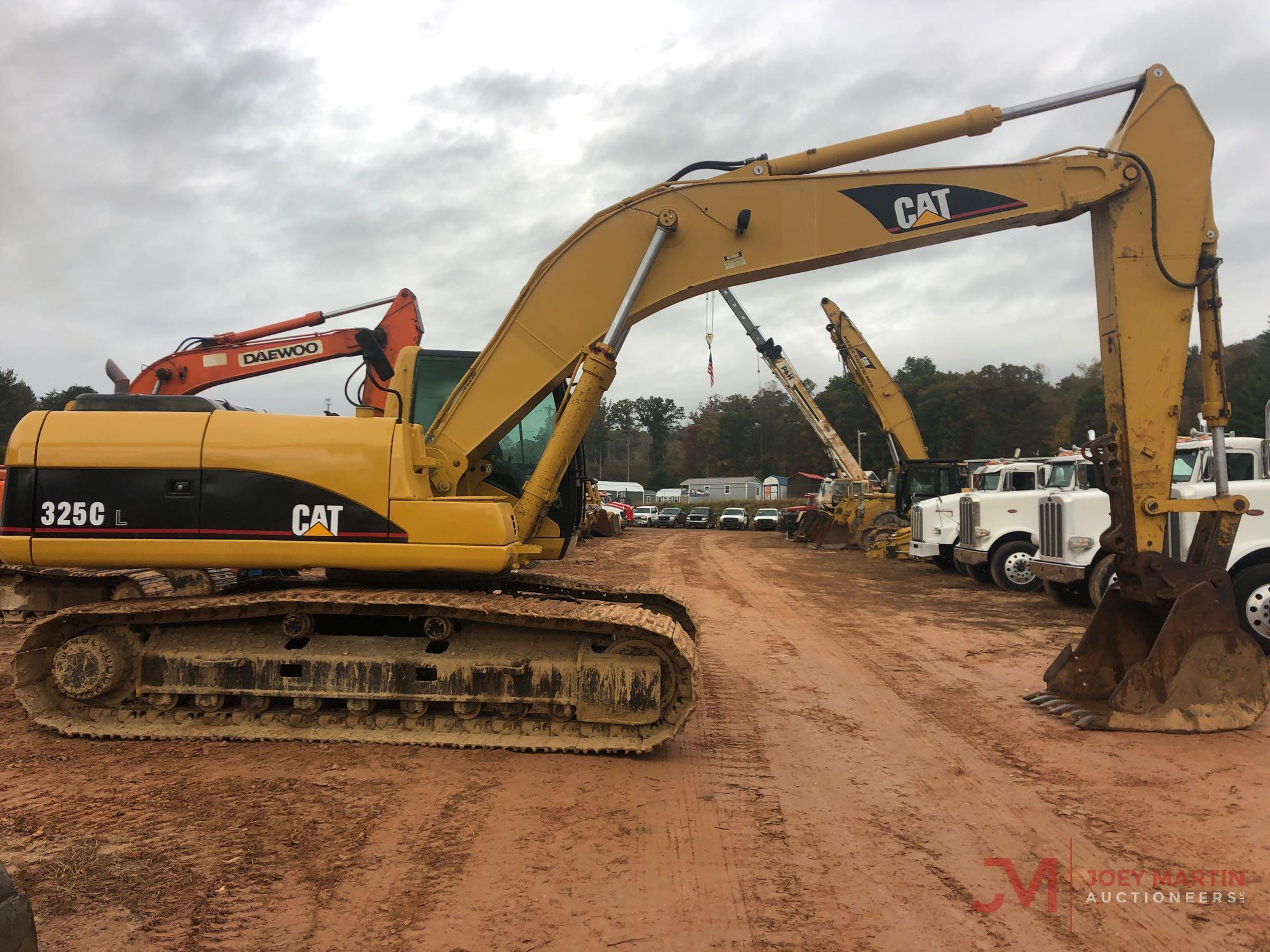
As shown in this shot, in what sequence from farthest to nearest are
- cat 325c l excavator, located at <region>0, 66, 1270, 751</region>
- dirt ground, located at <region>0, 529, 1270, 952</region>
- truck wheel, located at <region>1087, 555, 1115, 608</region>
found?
truck wheel, located at <region>1087, 555, 1115, 608</region>
cat 325c l excavator, located at <region>0, 66, 1270, 751</region>
dirt ground, located at <region>0, 529, 1270, 952</region>

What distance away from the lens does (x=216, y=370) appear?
1158 cm

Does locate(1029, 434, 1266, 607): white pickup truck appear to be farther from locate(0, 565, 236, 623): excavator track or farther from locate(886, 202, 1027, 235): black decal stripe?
locate(0, 565, 236, 623): excavator track

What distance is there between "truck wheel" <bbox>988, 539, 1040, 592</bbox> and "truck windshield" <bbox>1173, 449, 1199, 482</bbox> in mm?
3913

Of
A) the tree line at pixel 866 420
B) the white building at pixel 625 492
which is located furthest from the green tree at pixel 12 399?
the white building at pixel 625 492

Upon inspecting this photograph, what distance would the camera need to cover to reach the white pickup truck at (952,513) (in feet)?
50.1

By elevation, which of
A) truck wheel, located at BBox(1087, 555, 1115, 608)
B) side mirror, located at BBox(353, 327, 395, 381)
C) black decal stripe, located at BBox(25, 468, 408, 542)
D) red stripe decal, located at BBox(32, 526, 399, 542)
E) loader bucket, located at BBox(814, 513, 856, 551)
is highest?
side mirror, located at BBox(353, 327, 395, 381)

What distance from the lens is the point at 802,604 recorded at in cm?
1262

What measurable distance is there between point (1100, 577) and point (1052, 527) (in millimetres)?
863

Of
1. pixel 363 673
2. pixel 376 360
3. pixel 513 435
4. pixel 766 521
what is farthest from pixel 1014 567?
pixel 766 521

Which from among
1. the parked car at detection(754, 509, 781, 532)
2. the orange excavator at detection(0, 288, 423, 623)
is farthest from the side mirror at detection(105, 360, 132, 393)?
the parked car at detection(754, 509, 781, 532)

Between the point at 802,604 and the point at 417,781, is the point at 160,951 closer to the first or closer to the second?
the point at 417,781

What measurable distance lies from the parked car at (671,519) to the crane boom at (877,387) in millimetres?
27459

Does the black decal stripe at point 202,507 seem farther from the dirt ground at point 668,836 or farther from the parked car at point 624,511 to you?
the parked car at point 624,511

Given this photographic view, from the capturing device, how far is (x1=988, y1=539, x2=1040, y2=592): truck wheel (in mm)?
13891
